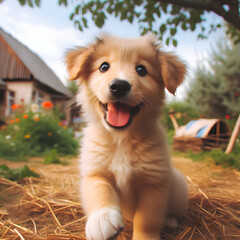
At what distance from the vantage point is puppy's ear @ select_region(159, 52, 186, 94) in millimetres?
1538

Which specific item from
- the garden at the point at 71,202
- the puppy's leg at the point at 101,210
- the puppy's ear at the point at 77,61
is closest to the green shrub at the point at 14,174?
the garden at the point at 71,202

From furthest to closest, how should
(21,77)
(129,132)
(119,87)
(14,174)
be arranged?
Answer: (21,77) < (14,174) < (129,132) < (119,87)

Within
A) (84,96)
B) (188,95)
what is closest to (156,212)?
(84,96)

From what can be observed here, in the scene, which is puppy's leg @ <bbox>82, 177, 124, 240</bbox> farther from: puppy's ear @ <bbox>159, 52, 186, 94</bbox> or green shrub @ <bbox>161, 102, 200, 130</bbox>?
green shrub @ <bbox>161, 102, 200, 130</bbox>

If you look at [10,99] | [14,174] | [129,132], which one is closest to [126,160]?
[129,132]

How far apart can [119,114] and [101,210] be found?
2.00 ft

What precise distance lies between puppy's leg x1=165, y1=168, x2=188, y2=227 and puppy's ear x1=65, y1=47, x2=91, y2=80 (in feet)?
3.55

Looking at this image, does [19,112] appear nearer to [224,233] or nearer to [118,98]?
[118,98]

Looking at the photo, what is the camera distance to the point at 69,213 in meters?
1.84

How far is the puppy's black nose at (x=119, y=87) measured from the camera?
131cm

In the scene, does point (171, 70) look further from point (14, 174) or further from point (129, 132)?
point (14, 174)

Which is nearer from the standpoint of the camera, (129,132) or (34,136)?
(129,132)

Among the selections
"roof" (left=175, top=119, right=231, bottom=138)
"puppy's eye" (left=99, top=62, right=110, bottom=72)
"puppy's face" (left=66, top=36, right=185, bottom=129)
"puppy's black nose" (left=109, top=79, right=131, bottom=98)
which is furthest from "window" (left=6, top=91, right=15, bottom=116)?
"puppy's black nose" (left=109, top=79, right=131, bottom=98)

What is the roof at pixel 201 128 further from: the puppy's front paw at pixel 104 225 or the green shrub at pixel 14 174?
the puppy's front paw at pixel 104 225
